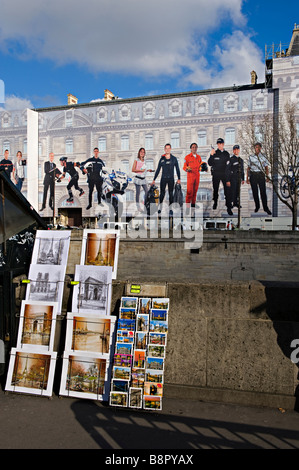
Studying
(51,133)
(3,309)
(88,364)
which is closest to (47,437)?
(88,364)

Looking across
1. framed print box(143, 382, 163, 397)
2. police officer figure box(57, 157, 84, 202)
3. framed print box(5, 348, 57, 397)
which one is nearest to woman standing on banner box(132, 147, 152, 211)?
police officer figure box(57, 157, 84, 202)

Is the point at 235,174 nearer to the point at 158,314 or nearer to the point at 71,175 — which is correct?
the point at 71,175

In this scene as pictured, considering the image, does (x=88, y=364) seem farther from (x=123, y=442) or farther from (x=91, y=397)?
(x=123, y=442)

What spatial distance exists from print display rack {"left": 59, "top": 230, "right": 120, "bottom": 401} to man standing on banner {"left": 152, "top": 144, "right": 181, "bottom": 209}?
124ft

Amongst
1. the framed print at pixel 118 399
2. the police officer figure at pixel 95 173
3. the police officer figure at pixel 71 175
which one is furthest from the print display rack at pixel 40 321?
the police officer figure at pixel 71 175

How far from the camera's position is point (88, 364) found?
6.48 m

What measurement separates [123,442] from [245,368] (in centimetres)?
233

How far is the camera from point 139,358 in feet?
20.4

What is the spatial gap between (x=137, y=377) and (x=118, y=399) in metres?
0.44

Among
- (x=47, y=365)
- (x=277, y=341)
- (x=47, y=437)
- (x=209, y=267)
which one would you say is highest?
(x=209, y=267)

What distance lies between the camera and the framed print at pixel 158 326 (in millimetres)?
6363

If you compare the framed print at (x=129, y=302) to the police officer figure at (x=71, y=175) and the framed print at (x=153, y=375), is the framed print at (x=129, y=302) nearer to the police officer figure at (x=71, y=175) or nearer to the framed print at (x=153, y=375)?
the framed print at (x=153, y=375)

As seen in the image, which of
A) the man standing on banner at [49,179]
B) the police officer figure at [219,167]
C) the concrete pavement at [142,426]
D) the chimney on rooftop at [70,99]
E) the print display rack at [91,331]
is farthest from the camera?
the chimney on rooftop at [70,99]

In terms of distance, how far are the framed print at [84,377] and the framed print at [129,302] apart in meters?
0.97
